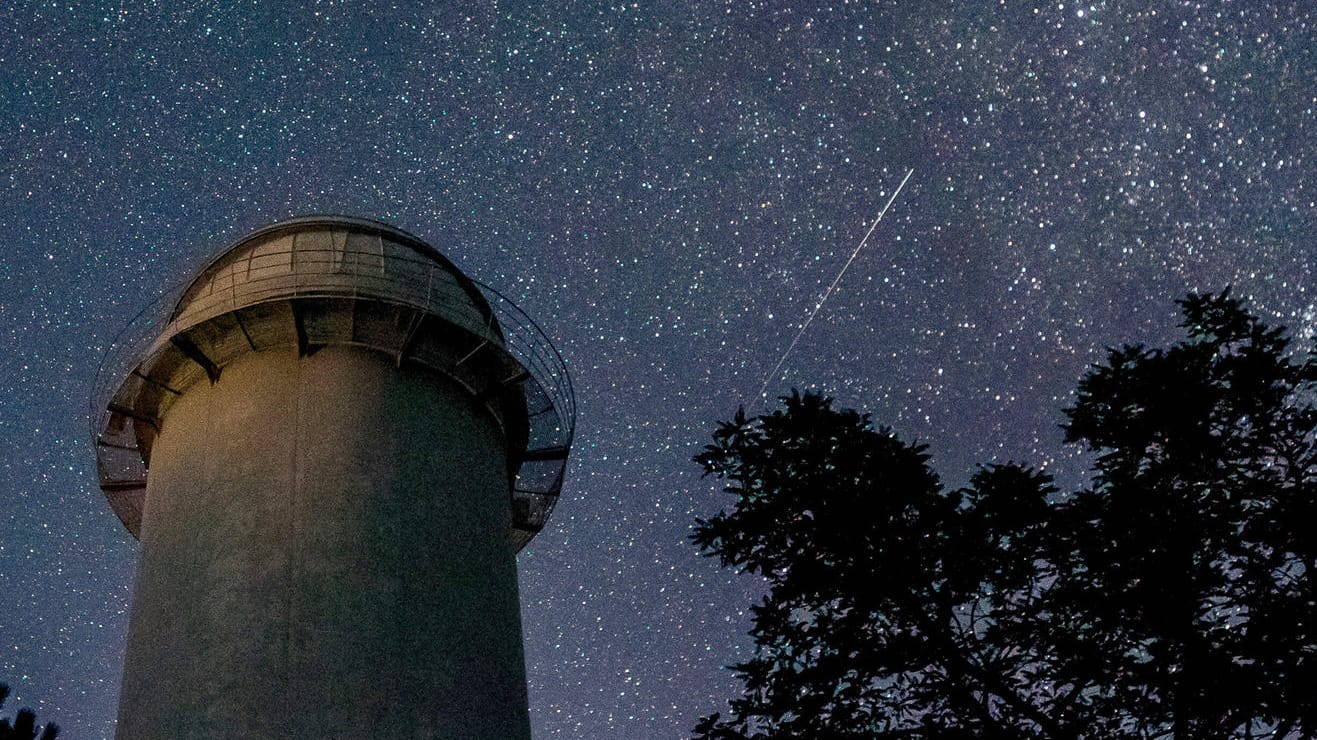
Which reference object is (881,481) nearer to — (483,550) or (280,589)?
(483,550)

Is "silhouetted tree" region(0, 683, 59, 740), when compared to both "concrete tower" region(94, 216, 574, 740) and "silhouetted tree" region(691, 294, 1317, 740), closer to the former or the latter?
"concrete tower" region(94, 216, 574, 740)

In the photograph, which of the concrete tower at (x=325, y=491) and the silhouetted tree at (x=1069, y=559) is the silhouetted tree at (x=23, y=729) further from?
the silhouetted tree at (x=1069, y=559)

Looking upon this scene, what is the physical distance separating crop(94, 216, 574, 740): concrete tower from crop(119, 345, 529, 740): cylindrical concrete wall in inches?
1.0

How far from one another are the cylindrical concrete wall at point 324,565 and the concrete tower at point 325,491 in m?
0.03

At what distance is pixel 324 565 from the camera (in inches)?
460

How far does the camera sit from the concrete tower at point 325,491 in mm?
11117

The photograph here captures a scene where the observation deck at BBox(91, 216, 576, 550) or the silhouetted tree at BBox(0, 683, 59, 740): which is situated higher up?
the observation deck at BBox(91, 216, 576, 550)

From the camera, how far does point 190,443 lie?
13406 mm

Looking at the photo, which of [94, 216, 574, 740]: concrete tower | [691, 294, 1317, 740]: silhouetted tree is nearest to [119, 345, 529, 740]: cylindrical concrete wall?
[94, 216, 574, 740]: concrete tower

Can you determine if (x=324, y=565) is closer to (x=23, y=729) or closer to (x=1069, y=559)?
(x=23, y=729)

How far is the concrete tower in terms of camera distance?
36.5 feet

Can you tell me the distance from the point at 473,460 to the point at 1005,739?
318 inches

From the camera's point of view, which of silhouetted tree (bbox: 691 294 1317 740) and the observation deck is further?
the observation deck

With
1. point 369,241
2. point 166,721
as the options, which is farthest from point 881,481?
point 369,241
